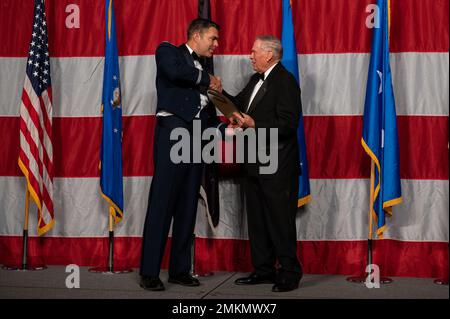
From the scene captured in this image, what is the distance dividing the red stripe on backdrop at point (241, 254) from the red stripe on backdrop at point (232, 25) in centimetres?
129

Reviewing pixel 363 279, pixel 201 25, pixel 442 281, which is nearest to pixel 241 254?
pixel 363 279

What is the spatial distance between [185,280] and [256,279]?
0.43 m

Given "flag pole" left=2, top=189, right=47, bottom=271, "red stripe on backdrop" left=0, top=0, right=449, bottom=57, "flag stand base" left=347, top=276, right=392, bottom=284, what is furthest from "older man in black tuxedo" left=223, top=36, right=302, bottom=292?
"flag pole" left=2, top=189, right=47, bottom=271

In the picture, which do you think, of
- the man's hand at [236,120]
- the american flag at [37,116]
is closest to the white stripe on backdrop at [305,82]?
the american flag at [37,116]

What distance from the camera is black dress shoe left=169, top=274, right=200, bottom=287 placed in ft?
12.8

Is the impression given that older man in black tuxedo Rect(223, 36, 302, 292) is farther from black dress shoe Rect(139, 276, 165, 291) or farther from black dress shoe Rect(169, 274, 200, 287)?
black dress shoe Rect(139, 276, 165, 291)

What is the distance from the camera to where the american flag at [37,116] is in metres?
4.32

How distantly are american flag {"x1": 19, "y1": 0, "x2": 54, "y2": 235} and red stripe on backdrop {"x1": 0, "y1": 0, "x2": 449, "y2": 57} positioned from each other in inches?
10.2

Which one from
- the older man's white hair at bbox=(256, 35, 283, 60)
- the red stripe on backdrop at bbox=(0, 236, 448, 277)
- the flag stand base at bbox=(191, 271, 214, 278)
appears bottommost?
the flag stand base at bbox=(191, 271, 214, 278)

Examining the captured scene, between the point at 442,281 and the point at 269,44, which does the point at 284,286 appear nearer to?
the point at 442,281

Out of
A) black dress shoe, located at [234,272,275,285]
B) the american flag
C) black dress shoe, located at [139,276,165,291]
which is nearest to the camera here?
black dress shoe, located at [139,276,165,291]

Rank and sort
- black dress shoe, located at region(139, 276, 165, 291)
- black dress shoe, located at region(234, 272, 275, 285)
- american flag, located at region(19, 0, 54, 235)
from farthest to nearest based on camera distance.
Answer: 1. american flag, located at region(19, 0, 54, 235)
2. black dress shoe, located at region(234, 272, 275, 285)
3. black dress shoe, located at region(139, 276, 165, 291)

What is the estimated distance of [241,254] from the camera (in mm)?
4469

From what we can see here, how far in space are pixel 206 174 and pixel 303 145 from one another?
64cm
